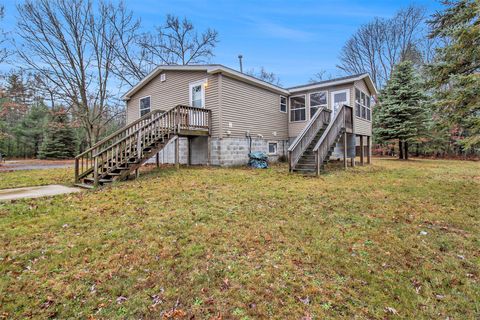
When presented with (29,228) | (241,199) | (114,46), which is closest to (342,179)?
(241,199)

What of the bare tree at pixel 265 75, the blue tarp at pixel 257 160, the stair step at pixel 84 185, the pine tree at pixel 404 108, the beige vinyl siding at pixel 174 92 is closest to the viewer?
the stair step at pixel 84 185

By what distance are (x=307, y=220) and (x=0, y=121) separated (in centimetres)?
2353

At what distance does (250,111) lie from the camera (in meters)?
12.8

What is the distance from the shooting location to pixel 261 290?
2689mm

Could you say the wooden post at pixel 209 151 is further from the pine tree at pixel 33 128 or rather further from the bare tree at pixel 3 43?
the pine tree at pixel 33 128

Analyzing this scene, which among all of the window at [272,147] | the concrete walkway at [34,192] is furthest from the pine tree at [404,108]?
the concrete walkway at [34,192]

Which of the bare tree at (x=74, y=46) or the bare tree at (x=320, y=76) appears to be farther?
the bare tree at (x=320, y=76)

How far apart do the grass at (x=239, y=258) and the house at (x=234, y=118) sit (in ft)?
12.3

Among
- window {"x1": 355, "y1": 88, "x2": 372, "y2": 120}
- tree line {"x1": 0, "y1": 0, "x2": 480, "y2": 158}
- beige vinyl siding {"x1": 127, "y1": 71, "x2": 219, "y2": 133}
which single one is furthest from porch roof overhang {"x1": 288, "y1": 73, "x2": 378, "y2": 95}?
beige vinyl siding {"x1": 127, "y1": 71, "x2": 219, "y2": 133}

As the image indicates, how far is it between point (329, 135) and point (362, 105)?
623cm

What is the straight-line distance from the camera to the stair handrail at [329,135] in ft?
30.1

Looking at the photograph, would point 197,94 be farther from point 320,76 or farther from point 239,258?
point 320,76

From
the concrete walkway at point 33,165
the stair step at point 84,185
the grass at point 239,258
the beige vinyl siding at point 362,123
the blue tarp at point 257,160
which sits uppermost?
the beige vinyl siding at point 362,123

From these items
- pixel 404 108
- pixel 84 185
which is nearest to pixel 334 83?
pixel 404 108
